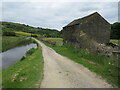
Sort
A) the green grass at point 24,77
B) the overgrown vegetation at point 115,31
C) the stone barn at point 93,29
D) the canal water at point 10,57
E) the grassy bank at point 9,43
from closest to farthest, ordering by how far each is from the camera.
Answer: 1. the green grass at point 24,77
2. the canal water at point 10,57
3. the stone barn at point 93,29
4. the grassy bank at point 9,43
5. the overgrown vegetation at point 115,31

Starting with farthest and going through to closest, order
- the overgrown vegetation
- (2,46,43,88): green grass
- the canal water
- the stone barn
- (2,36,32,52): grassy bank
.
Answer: the overgrown vegetation → (2,36,32,52): grassy bank → the stone barn → the canal water → (2,46,43,88): green grass

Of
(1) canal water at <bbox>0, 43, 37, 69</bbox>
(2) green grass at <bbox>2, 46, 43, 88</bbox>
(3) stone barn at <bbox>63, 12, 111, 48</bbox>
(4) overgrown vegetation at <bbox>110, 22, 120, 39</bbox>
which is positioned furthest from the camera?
(4) overgrown vegetation at <bbox>110, 22, 120, 39</bbox>

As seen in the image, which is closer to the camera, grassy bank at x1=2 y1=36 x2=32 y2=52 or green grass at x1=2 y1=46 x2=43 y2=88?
green grass at x1=2 y1=46 x2=43 y2=88

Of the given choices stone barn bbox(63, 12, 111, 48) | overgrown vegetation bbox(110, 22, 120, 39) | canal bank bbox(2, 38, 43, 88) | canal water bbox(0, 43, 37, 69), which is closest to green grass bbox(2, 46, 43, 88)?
canal bank bbox(2, 38, 43, 88)

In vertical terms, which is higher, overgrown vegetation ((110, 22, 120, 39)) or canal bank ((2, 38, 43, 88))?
overgrown vegetation ((110, 22, 120, 39))

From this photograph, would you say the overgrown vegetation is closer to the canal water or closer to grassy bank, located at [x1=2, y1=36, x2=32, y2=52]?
grassy bank, located at [x1=2, y1=36, x2=32, y2=52]

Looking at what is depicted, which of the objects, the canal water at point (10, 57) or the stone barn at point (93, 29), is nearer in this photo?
the canal water at point (10, 57)

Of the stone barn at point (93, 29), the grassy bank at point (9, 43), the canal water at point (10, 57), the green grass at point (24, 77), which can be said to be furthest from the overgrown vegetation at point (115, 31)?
the green grass at point (24, 77)

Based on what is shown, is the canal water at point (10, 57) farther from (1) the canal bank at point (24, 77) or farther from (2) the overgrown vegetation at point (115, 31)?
(2) the overgrown vegetation at point (115, 31)

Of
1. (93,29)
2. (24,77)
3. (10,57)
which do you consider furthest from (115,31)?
(24,77)

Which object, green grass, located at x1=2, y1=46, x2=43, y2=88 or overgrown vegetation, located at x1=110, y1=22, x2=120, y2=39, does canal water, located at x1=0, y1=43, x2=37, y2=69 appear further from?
overgrown vegetation, located at x1=110, y1=22, x2=120, y2=39

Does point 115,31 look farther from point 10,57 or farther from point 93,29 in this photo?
point 10,57

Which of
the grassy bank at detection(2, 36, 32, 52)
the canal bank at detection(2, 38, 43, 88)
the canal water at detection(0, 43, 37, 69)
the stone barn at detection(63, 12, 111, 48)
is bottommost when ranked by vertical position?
the canal water at detection(0, 43, 37, 69)

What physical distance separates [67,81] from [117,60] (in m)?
3.81
